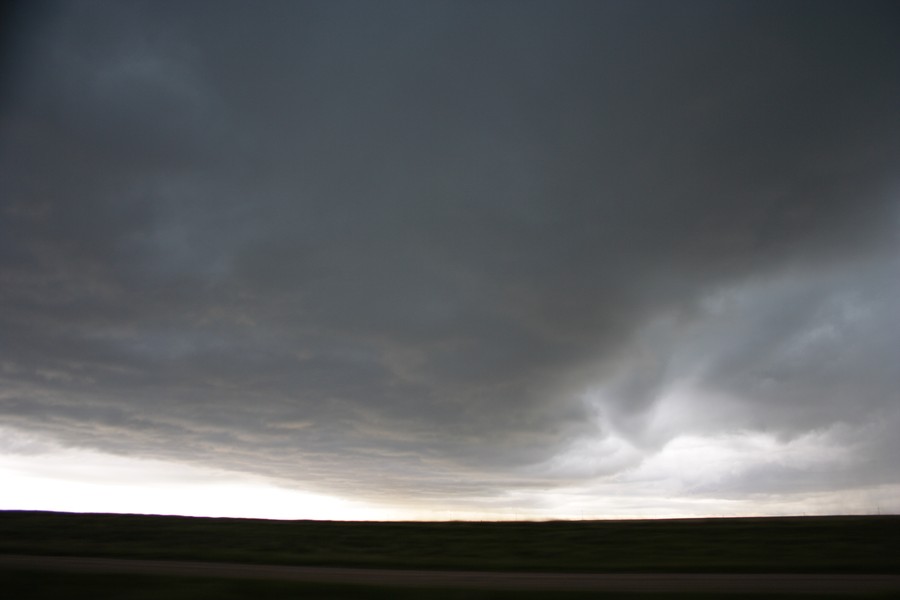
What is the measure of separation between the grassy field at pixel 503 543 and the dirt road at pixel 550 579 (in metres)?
2.19

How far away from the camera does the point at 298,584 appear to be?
15.1 m

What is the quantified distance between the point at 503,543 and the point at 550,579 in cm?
1365

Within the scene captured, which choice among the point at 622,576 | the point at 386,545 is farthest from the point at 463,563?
the point at 386,545

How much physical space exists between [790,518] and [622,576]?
73.5ft

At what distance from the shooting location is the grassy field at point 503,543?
2312 centimetres

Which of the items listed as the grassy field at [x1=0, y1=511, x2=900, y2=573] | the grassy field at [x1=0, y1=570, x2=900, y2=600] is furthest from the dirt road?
the grassy field at [x1=0, y1=511, x2=900, y2=573]

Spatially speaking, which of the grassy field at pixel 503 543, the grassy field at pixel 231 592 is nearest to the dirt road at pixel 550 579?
the grassy field at pixel 231 592

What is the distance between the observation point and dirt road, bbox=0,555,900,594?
16.1 meters

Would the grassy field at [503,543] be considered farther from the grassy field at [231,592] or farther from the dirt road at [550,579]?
the grassy field at [231,592]

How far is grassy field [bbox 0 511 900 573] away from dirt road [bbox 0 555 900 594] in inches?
86.0

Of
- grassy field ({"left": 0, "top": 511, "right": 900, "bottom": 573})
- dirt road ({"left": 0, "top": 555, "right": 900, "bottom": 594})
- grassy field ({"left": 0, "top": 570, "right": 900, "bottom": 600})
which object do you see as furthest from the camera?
grassy field ({"left": 0, "top": 511, "right": 900, "bottom": 573})

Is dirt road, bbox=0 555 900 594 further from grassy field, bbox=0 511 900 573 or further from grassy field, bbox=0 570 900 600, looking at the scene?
Result: grassy field, bbox=0 511 900 573

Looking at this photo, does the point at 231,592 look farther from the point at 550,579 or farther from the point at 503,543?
the point at 503,543

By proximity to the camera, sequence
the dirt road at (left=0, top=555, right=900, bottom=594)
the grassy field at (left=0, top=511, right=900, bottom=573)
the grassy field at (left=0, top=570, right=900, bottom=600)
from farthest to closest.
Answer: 1. the grassy field at (left=0, top=511, right=900, bottom=573)
2. the dirt road at (left=0, top=555, right=900, bottom=594)
3. the grassy field at (left=0, top=570, right=900, bottom=600)
